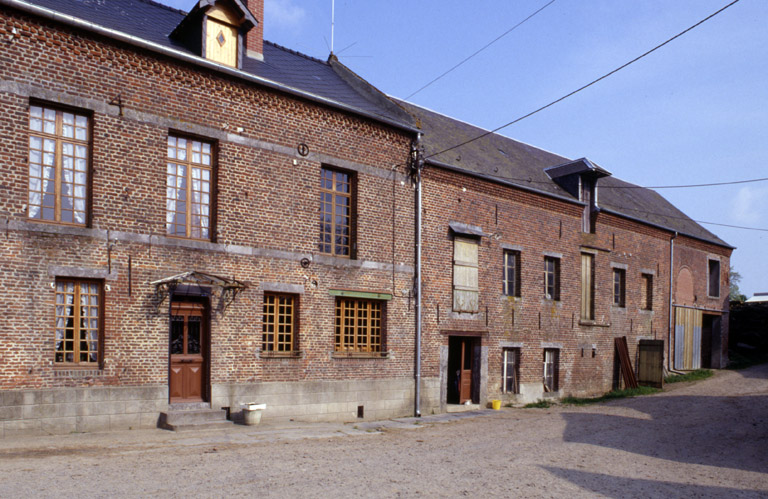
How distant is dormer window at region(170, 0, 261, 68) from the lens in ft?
46.4

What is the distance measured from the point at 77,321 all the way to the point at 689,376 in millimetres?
22822

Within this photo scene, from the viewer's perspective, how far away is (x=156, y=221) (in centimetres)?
1285

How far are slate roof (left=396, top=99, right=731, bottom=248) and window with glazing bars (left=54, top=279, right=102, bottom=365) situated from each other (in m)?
9.33

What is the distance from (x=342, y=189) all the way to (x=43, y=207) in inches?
273

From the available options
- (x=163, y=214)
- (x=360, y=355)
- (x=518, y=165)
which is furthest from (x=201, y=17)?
(x=518, y=165)

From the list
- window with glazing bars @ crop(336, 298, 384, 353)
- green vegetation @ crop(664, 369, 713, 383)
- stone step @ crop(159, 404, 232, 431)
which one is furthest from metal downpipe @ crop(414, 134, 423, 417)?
green vegetation @ crop(664, 369, 713, 383)

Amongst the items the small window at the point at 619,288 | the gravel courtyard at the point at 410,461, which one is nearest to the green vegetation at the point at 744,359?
the small window at the point at 619,288

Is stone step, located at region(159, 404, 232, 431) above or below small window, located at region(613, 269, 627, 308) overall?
below

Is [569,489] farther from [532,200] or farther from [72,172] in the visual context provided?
[532,200]

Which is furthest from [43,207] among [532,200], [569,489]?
[532,200]

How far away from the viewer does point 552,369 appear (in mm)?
21375

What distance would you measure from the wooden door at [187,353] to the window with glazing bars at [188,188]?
160 centimetres

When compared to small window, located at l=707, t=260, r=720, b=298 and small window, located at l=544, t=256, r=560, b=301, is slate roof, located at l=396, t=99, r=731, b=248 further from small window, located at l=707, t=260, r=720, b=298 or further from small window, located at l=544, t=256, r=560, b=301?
small window, located at l=544, t=256, r=560, b=301

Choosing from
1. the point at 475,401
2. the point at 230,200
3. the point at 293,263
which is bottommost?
the point at 475,401
